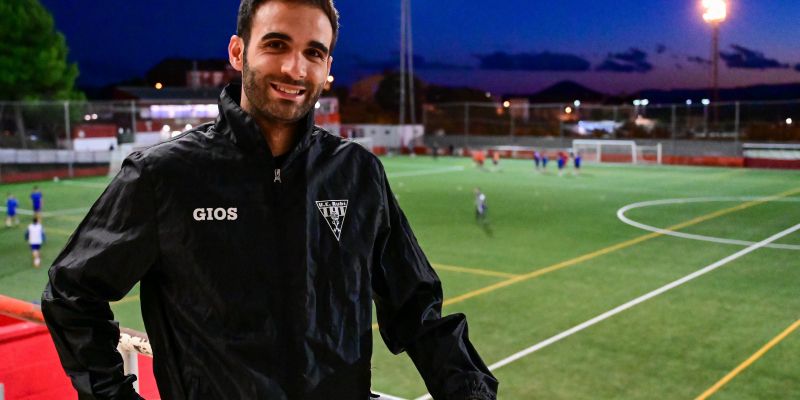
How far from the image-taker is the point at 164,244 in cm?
226

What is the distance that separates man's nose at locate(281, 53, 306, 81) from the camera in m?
2.38

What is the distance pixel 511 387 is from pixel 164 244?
8168mm

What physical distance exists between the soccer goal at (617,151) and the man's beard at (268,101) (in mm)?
47556

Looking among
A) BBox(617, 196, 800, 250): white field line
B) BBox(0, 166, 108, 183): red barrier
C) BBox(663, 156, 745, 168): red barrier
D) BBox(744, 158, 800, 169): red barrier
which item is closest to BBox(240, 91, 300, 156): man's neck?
BBox(617, 196, 800, 250): white field line

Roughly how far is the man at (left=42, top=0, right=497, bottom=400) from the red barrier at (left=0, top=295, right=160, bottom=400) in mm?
1902

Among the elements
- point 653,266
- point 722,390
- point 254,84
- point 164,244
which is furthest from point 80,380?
point 653,266

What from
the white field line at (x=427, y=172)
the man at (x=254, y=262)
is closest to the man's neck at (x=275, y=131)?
the man at (x=254, y=262)

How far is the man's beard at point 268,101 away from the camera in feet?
7.88

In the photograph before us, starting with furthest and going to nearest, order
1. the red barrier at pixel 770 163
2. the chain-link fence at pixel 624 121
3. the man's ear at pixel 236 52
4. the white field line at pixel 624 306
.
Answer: the chain-link fence at pixel 624 121, the red barrier at pixel 770 163, the white field line at pixel 624 306, the man's ear at pixel 236 52

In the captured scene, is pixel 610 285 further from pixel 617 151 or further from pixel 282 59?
pixel 617 151

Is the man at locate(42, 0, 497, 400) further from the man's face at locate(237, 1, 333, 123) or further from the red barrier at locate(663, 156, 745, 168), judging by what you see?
the red barrier at locate(663, 156, 745, 168)

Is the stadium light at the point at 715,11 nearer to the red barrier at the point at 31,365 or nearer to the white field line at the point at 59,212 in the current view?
the white field line at the point at 59,212

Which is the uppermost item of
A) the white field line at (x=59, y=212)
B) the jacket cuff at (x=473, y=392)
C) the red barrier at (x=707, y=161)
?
the jacket cuff at (x=473, y=392)

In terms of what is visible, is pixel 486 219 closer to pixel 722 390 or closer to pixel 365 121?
pixel 722 390
